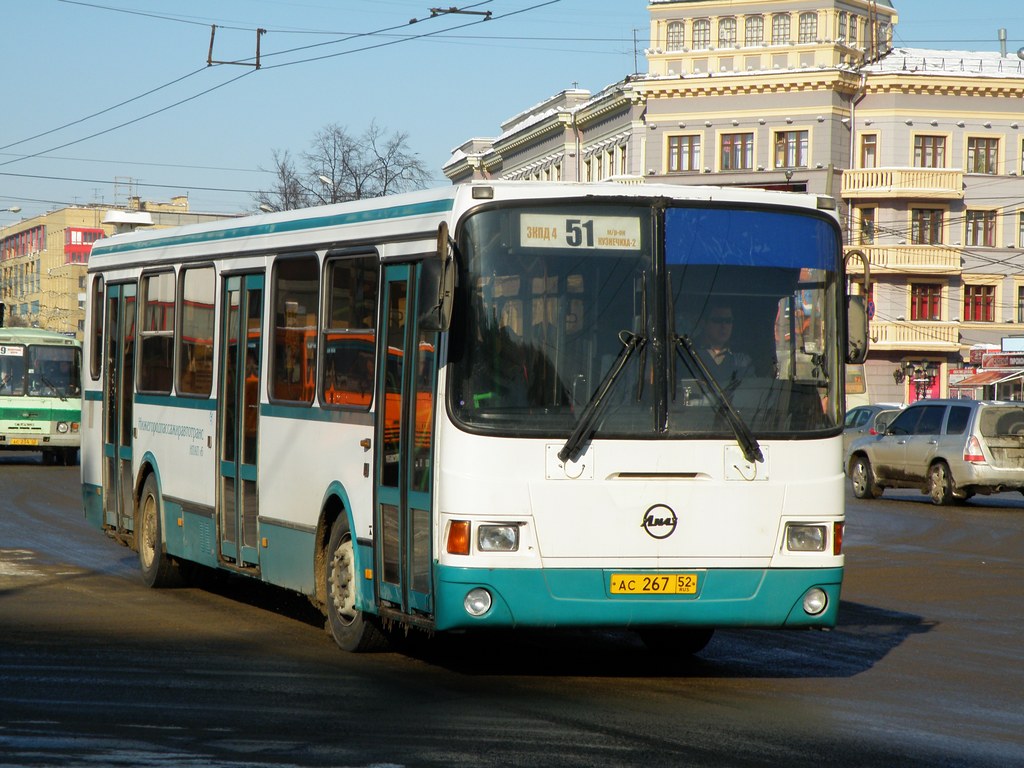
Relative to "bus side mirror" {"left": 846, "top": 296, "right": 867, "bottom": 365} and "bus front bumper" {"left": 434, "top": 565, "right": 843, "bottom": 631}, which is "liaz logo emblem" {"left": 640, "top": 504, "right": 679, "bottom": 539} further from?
"bus side mirror" {"left": 846, "top": 296, "right": 867, "bottom": 365}

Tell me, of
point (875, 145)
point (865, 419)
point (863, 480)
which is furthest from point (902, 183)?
point (863, 480)

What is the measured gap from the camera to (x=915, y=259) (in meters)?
69.2

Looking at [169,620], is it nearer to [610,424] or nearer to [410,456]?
[410,456]

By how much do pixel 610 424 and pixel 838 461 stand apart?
1374mm

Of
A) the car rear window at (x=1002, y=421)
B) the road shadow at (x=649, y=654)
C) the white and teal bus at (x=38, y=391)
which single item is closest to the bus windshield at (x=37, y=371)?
the white and teal bus at (x=38, y=391)

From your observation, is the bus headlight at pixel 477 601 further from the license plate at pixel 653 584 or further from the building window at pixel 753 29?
the building window at pixel 753 29

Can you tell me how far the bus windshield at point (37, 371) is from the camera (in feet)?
121

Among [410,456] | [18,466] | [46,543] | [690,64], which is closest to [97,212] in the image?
[690,64]

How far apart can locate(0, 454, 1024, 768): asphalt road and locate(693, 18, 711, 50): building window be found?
193ft

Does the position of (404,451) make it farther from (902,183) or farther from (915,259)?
(915,259)

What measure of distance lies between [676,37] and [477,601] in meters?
65.6

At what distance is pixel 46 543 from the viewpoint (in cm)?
1881

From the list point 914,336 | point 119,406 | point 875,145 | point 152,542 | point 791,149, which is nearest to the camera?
point 152,542

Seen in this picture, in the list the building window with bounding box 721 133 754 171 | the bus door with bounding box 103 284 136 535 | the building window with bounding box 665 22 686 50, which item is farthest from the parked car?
the building window with bounding box 665 22 686 50
